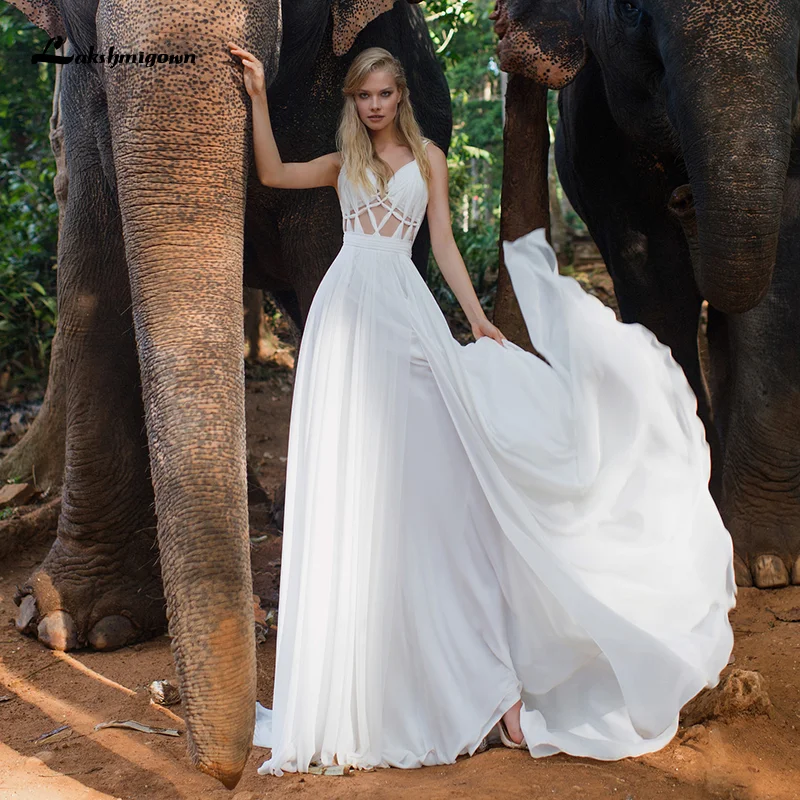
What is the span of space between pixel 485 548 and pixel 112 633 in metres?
1.82

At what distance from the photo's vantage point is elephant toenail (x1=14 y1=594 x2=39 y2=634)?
451 cm

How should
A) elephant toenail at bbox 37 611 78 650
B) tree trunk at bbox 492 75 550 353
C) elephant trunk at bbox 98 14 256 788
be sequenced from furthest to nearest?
tree trunk at bbox 492 75 550 353 < elephant toenail at bbox 37 611 78 650 < elephant trunk at bbox 98 14 256 788

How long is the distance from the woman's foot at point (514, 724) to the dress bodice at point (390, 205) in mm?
1450

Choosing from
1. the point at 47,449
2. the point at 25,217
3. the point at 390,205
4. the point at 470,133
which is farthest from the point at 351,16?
the point at 470,133

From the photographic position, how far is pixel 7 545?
534cm

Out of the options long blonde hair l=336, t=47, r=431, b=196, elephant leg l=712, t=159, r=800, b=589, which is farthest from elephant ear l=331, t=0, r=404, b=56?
A: elephant leg l=712, t=159, r=800, b=589

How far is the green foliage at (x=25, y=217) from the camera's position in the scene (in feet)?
27.7

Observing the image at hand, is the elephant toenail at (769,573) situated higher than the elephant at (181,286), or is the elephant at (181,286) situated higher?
the elephant at (181,286)

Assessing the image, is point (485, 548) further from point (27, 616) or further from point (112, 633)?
point (27, 616)

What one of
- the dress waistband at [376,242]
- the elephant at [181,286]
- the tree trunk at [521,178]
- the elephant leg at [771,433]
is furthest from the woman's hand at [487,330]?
the elephant leg at [771,433]

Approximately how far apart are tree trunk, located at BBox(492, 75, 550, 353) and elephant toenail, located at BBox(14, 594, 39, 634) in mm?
2222

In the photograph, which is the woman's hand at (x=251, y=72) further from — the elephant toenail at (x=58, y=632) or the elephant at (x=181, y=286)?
the elephant toenail at (x=58, y=632)

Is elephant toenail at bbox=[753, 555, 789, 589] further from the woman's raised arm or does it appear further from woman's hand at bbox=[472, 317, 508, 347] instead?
the woman's raised arm

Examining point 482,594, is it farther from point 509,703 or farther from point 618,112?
point 618,112
